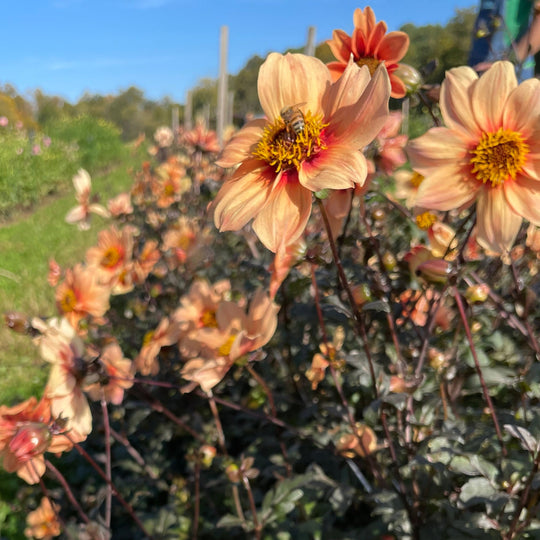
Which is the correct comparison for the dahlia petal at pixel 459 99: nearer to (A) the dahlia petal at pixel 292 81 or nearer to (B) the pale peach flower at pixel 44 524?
(A) the dahlia petal at pixel 292 81

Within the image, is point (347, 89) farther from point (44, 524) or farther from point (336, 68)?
point (44, 524)

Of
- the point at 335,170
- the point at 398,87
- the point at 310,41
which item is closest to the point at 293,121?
the point at 335,170

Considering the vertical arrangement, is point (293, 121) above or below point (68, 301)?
above

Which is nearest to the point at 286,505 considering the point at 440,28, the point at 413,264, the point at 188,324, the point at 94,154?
the point at 188,324

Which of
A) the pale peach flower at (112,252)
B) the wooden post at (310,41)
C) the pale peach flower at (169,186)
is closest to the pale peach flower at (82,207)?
the pale peach flower at (112,252)

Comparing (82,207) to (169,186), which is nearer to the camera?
(82,207)

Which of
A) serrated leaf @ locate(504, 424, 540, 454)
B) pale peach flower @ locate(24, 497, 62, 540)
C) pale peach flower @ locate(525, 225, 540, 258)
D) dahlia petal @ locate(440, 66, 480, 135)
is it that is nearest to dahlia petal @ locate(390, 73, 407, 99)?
dahlia petal @ locate(440, 66, 480, 135)

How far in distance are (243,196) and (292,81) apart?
8.9 inches

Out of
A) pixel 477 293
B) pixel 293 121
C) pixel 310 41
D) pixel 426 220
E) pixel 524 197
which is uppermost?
pixel 310 41

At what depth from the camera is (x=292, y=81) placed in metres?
0.84

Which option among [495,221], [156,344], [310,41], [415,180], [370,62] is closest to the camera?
[495,221]

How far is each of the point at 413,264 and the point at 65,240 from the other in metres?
2.10

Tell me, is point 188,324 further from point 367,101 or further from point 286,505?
point 367,101

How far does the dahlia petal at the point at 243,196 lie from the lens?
773 mm
